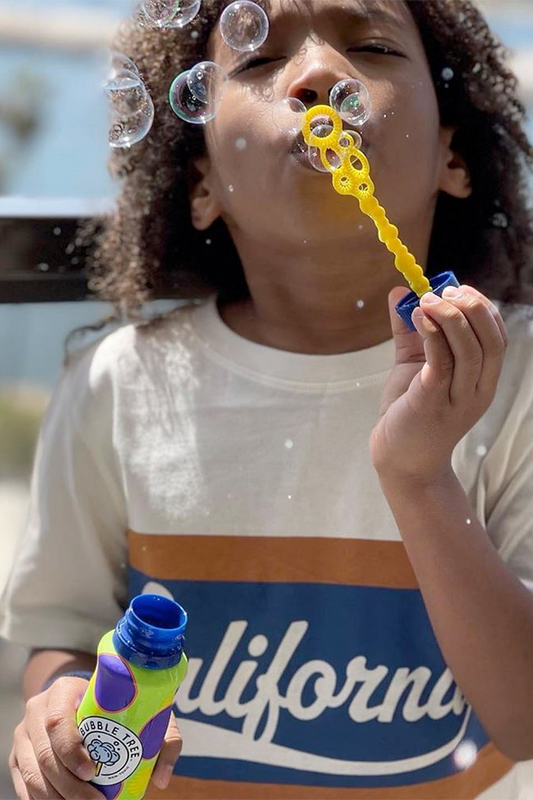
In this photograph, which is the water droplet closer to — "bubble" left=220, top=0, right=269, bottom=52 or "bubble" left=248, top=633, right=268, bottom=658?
"bubble" left=248, top=633, right=268, bottom=658

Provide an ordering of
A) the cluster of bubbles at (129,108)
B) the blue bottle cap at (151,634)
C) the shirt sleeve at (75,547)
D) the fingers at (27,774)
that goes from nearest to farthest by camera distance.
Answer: the blue bottle cap at (151,634) → the fingers at (27,774) → the cluster of bubbles at (129,108) → the shirt sleeve at (75,547)

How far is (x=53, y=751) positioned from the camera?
28.7 inches

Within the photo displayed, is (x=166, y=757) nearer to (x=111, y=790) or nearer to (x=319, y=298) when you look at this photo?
(x=111, y=790)

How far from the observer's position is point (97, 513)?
967 millimetres

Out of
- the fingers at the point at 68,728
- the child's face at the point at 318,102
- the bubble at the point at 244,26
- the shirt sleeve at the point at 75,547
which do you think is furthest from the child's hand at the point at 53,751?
the bubble at the point at 244,26

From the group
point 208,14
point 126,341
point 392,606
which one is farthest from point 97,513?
point 208,14

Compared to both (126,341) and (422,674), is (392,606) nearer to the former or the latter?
(422,674)

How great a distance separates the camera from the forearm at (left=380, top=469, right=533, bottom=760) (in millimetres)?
760

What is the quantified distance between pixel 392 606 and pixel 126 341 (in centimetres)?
33

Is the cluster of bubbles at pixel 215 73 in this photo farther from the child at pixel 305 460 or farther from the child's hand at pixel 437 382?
the child's hand at pixel 437 382

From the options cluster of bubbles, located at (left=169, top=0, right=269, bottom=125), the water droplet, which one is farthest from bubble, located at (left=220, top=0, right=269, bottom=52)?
the water droplet

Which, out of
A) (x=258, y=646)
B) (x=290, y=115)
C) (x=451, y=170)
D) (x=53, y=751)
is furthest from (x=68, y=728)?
(x=451, y=170)

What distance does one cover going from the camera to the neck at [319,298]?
881mm

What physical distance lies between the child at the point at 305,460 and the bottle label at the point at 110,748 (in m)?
0.06
